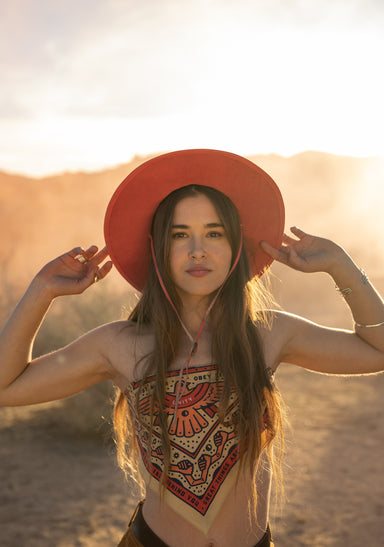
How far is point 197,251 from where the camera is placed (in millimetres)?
2256

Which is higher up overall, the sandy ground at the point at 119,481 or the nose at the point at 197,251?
the nose at the point at 197,251

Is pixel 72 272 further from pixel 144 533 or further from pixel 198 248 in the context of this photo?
pixel 144 533

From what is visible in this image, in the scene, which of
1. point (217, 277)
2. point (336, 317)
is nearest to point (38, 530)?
point (217, 277)

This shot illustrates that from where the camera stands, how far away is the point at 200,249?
7.46 feet

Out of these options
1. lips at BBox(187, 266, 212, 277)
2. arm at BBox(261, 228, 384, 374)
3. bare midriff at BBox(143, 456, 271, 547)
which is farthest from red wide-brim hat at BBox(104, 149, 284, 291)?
bare midriff at BBox(143, 456, 271, 547)

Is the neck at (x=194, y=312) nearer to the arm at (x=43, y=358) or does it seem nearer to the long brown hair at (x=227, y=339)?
the long brown hair at (x=227, y=339)

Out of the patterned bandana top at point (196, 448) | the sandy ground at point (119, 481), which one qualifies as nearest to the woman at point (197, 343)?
the patterned bandana top at point (196, 448)

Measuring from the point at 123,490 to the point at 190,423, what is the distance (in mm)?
4784

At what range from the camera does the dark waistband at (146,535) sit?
2.12 m

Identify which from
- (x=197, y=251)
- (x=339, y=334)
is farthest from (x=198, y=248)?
(x=339, y=334)

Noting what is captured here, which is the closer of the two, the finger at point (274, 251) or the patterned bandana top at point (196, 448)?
the patterned bandana top at point (196, 448)

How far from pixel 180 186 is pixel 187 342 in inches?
Result: 28.9

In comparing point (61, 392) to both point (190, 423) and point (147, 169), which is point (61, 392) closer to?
point (190, 423)

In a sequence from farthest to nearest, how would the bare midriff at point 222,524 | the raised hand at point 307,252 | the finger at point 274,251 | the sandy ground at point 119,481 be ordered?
the sandy ground at point 119,481 → the finger at point 274,251 → the raised hand at point 307,252 → the bare midriff at point 222,524
